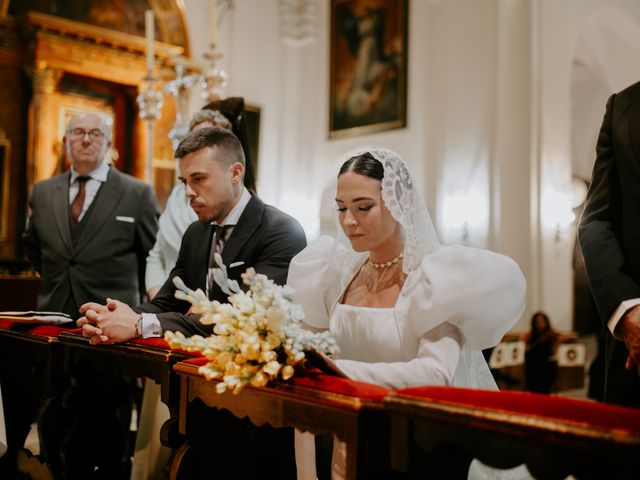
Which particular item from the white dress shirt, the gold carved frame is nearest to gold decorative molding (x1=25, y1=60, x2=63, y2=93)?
the gold carved frame

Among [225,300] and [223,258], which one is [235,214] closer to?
[223,258]

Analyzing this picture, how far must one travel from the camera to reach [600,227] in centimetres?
240

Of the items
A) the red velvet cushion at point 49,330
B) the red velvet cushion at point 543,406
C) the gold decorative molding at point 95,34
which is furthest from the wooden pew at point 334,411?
the gold decorative molding at point 95,34

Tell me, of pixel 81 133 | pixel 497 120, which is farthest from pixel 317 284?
pixel 497 120

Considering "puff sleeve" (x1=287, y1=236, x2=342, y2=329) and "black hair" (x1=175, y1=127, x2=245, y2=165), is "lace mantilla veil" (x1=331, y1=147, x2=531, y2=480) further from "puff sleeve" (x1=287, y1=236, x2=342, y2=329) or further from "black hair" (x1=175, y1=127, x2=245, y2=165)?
"black hair" (x1=175, y1=127, x2=245, y2=165)

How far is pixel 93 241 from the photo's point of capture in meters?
4.39

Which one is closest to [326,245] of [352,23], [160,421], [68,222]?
[160,421]

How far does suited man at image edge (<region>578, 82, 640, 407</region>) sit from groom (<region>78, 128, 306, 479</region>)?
1221mm

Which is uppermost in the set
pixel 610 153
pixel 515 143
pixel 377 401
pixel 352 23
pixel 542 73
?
pixel 352 23

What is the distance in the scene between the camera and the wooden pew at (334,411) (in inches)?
73.3

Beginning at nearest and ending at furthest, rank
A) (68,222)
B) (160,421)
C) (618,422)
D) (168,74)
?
(618,422) → (160,421) → (68,222) → (168,74)

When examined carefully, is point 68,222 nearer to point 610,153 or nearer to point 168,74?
point 610,153

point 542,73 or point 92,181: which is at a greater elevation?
point 542,73

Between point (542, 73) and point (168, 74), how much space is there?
535 centimetres
